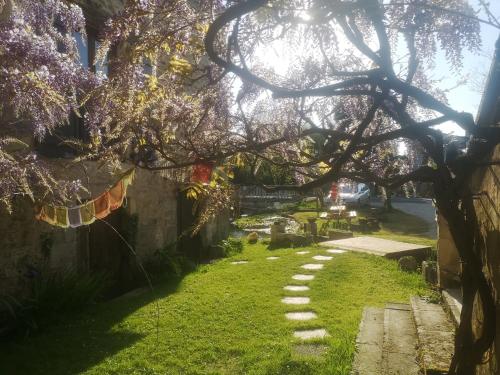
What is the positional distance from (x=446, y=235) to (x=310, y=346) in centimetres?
293

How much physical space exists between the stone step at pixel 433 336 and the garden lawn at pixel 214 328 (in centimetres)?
81

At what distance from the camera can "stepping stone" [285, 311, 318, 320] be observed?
659cm

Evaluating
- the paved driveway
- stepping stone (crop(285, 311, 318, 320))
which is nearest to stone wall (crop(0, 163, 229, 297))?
stepping stone (crop(285, 311, 318, 320))

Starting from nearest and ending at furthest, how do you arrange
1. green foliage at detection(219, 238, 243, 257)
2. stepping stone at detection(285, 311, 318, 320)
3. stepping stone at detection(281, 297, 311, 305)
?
1. stepping stone at detection(285, 311, 318, 320)
2. stepping stone at detection(281, 297, 311, 305)
3. green foliage at detection(219, 238, 243, 257)

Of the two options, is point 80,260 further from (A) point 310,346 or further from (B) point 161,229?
(A) point 310,346

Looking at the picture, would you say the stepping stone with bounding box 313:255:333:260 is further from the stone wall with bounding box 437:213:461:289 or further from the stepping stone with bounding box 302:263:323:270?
the stone wall with bounding box 437:213:461:289

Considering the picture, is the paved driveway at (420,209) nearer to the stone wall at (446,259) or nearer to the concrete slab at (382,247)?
the concrete slab at (382,247)

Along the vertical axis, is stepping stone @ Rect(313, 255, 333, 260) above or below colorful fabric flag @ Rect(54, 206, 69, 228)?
below

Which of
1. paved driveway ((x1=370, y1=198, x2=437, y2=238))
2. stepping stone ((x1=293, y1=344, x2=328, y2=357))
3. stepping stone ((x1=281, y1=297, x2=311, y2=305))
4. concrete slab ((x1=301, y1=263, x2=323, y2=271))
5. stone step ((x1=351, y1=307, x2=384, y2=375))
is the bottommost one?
stepping stone ((x1=293, y1=344, x2=328, y2=357))

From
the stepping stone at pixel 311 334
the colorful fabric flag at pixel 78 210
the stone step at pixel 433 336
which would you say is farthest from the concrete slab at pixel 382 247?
the colorful fabric flag at pixel 78 210

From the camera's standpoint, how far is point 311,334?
5871mm

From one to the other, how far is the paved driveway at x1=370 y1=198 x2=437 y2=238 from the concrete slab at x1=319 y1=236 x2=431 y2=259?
3.74 m

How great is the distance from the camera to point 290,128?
386 cm

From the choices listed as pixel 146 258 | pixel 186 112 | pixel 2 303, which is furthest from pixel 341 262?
pixel 186 112
